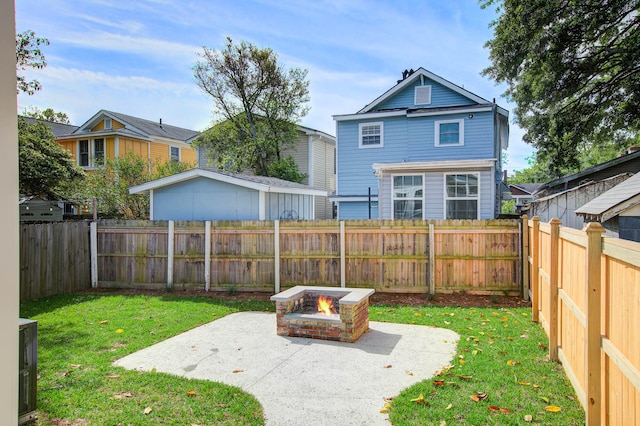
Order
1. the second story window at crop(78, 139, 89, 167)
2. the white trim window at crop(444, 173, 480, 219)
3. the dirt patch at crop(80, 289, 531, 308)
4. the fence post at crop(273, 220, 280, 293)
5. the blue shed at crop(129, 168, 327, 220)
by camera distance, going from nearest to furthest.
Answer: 1. the dirt patch at crop(80, 289, 531, 308)
2. the fence post at crop(273, 220, 280, 293)
3. the blue shed at crop(129, 168, 327, 220)
4. the white trim window at crop(444, 173, 480, 219)
5. the second story window at crop(78, 139, 89, 167)

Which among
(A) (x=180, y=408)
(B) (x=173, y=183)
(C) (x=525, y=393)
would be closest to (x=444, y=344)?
(C) (x=525, y=393)

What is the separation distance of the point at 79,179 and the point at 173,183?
7.72 metres

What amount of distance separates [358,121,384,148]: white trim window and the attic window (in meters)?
1.97

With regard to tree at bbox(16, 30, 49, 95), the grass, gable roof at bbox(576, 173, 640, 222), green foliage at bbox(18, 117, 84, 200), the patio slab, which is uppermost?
tree at bbox(16, 30, 49, 95)

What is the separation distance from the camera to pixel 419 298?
951 centimetres

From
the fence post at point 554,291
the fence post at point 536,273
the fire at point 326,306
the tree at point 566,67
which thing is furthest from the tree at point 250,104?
the fence post at point 554,291

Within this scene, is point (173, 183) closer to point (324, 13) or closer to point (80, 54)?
point (80, 54)

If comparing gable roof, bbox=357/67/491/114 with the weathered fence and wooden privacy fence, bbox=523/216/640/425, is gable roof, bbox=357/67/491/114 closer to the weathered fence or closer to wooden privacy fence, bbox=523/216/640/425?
the weathered fence

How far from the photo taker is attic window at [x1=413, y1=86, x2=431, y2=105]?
750 inches

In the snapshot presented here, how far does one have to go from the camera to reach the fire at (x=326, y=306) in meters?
7.25

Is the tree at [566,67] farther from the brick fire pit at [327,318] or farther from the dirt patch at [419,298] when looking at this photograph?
the brick fire pit at [327,318]

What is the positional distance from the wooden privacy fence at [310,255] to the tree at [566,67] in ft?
26.8

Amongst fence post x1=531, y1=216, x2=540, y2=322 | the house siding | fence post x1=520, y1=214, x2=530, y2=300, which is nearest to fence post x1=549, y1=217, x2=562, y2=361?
fence post x1=531, y1=216, x2=540, y2=322

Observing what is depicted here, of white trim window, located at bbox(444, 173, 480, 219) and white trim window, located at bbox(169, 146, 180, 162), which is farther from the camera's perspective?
white trim window, located at bbox(169, 146, 180, 162)
